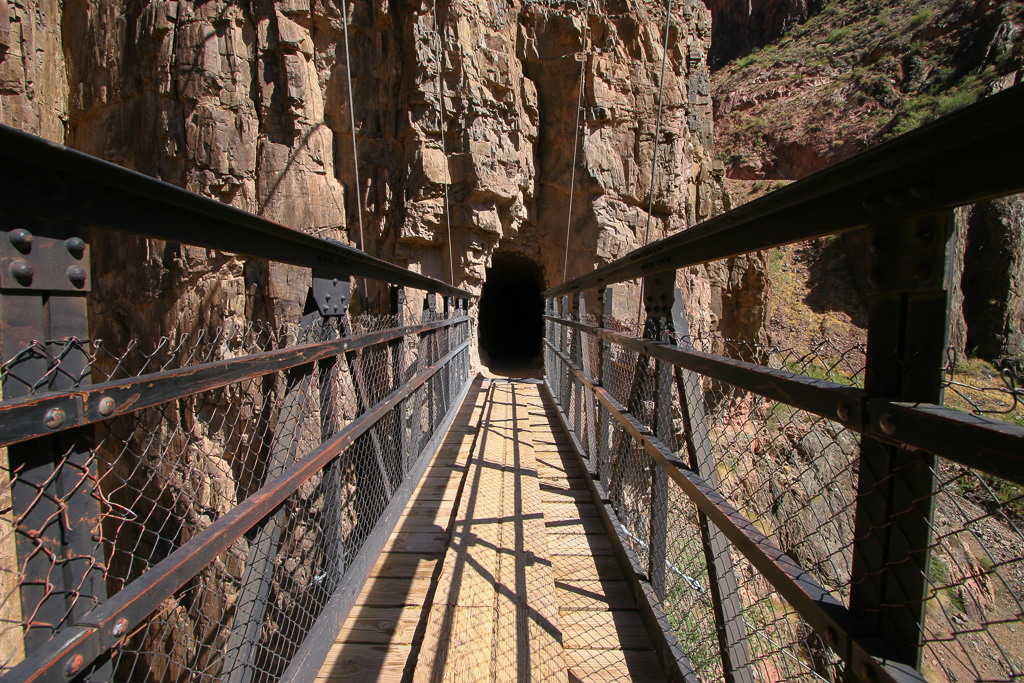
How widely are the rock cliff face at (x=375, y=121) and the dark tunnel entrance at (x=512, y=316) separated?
3.08 meters

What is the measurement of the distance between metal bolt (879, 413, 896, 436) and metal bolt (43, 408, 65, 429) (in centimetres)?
183

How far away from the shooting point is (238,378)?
5.49 ft

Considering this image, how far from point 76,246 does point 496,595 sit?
220 cm

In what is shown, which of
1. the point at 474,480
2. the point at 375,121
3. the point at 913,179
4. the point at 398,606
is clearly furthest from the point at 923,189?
the point at 375,121

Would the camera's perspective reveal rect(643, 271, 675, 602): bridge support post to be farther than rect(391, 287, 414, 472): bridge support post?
No

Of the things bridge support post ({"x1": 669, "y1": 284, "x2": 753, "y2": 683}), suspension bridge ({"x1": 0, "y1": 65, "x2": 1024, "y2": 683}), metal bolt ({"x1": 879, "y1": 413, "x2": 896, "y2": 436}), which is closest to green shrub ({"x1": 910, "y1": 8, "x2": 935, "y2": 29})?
suspension bridge ({"x1": 0, "y1": 65, "x2": 1024, "y2": 683})

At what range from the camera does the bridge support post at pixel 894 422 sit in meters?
1.05

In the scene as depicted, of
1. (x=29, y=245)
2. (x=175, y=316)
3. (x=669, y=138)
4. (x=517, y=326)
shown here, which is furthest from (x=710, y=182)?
(x=29, y=245)

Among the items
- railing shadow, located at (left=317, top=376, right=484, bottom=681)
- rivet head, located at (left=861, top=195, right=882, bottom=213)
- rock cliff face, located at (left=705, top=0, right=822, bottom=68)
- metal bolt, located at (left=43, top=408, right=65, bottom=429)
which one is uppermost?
rock cliff face, located at (left=705, top=0, right=822, bottom=68)

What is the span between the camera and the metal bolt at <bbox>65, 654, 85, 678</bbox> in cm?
101

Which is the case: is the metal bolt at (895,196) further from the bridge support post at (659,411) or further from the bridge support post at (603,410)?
the bridge support post at (603,410)

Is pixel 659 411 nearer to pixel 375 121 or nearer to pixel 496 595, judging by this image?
pixel 496 595

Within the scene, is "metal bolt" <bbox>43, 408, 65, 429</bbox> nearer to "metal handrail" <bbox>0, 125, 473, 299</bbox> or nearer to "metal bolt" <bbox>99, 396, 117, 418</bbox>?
"metal bolt" <bbox>99, 396, 117, 418</bbox>

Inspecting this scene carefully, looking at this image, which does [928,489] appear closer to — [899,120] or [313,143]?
[313,143]
